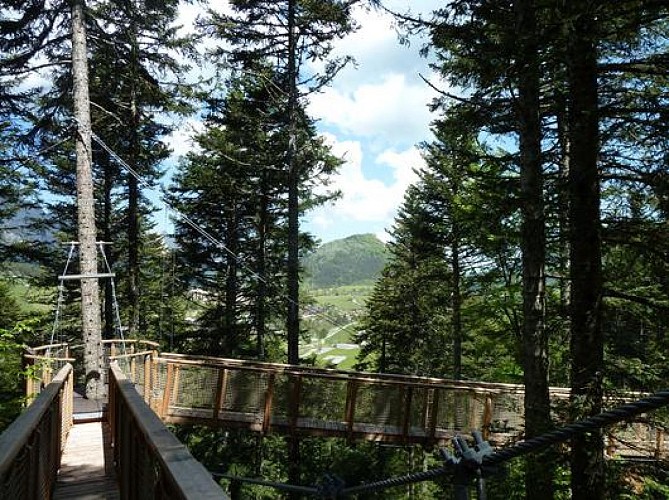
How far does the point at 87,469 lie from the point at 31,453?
2776mm

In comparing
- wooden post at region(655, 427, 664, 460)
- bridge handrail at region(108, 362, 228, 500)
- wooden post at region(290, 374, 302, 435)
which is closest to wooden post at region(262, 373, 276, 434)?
wooden post at region(290, 374, 302, 435)

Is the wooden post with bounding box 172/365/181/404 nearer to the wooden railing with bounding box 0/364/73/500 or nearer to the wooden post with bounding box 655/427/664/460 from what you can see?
the wooden railing with bounding box 0/364/73/500

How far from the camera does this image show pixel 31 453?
120 inches

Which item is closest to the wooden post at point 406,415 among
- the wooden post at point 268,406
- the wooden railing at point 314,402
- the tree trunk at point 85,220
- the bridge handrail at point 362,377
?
the wooden railing at point 314,402

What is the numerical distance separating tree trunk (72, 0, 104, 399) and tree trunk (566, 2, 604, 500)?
817 cm

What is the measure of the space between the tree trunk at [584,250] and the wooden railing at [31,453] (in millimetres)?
4637

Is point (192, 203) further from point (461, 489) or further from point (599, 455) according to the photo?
point (461, 489)

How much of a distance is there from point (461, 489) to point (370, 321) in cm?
2388

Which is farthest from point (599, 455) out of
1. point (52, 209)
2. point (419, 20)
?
point (52, 209)

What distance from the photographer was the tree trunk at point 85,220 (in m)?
8.88

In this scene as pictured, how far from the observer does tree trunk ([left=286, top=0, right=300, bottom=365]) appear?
41.4 feet

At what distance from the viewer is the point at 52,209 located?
21547 millimetres

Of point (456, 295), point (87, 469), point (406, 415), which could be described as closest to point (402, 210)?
point (456, 295)

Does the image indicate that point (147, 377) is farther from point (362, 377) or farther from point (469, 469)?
point (469, 469)
